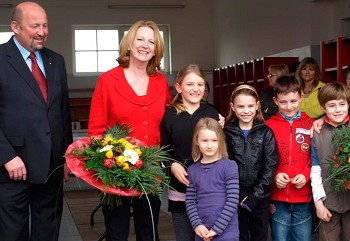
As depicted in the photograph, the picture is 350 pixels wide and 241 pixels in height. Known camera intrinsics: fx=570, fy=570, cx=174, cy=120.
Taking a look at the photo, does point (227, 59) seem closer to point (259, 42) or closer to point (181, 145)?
point (259, 42)

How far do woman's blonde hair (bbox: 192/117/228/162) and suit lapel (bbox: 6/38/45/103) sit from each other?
0.86 meters

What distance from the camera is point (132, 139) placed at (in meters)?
2.94

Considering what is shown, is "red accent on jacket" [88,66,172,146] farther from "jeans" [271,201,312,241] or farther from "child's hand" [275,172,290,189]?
"jeans" [271,201,312,241]

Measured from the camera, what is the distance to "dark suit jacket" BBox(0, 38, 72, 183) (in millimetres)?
3043

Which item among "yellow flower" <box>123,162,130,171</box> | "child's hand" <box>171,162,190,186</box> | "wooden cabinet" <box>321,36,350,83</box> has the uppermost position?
"wooden cabinet" <box>321,36,350,83</box>

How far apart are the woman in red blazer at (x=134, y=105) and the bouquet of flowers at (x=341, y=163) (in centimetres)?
95

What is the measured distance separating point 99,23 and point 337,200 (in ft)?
39.6

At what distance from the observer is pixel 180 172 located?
3.03 metres

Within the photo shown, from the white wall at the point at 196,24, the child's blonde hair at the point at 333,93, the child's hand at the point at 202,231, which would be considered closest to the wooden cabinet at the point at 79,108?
the white wall at the point at 196,24

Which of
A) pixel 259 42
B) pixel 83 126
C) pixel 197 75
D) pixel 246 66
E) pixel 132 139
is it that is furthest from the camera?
pixel 83 126

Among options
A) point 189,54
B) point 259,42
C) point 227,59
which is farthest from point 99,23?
point 259,42

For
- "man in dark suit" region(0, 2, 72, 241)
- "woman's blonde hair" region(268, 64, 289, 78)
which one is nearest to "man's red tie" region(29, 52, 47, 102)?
"man in dark suit" region(0, 2, 72, 241)

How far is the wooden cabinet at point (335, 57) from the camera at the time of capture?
6.59 metres

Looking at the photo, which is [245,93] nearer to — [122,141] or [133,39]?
[133,39]
